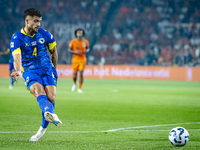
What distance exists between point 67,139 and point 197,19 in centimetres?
3244

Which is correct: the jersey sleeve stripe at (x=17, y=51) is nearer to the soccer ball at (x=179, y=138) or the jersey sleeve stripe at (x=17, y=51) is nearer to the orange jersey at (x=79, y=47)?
the soccer ball at (x=179, y=138)

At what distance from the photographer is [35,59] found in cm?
523

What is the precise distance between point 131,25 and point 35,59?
30436mm

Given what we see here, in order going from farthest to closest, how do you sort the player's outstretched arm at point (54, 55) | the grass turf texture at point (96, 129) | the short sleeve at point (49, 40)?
the player's outstretched arm at point (54, 55) → the short sleeve at point (49, 40) → the grass turf texture at point (96, 129)

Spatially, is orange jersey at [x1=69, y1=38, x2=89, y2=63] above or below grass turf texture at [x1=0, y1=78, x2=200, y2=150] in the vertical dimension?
above

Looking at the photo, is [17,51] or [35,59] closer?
[17,51]

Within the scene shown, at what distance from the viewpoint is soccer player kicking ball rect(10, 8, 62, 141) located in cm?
496

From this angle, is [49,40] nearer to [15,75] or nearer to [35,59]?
[35,59]

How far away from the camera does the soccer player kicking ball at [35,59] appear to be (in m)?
4.96

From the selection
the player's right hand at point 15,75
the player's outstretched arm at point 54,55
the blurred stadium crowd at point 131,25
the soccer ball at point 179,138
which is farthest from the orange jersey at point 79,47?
the blurred stadium crowd at point 131,25

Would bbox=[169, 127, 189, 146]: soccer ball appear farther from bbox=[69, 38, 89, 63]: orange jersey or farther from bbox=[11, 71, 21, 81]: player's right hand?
bbox=[69, 38, 89, 63]: orange jersey

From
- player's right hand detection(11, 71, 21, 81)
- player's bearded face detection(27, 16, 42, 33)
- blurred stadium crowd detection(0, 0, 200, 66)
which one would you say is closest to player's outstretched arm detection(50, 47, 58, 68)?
player's bearded face detection(27, 16, 42, 33)

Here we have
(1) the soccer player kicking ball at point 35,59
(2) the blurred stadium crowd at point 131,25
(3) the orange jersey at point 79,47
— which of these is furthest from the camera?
(2) the blurred stadium crowd at point 131,25

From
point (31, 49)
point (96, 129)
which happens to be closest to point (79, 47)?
point (96, 129)
